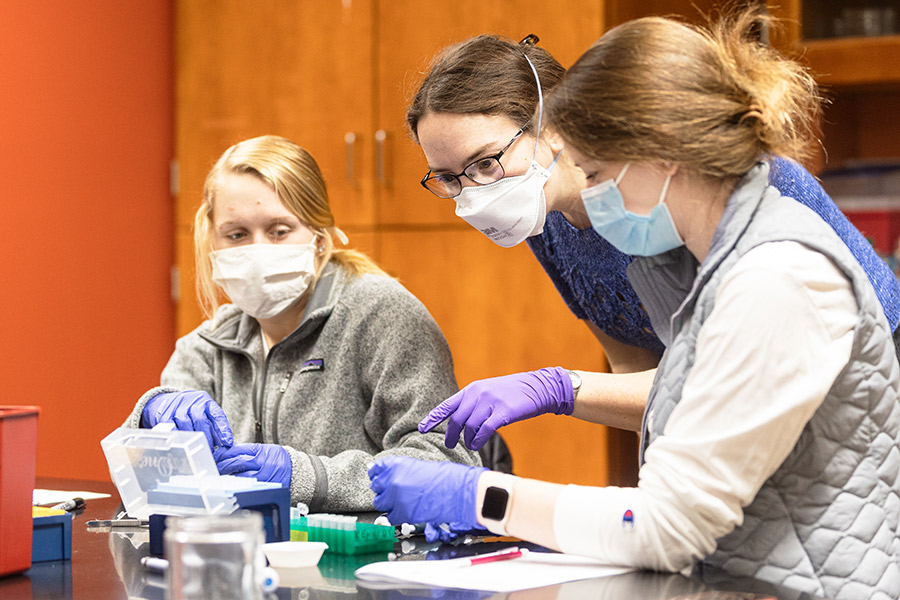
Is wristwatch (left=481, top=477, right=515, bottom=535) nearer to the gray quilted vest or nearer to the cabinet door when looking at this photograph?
the gray quilted vest

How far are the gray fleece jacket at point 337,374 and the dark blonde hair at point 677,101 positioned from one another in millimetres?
665

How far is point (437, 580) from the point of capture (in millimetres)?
993

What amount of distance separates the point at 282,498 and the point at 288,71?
89.2 inches

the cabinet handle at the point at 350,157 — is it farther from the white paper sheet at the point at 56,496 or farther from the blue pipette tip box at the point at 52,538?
the blue pipette tip box at the point at 52,538

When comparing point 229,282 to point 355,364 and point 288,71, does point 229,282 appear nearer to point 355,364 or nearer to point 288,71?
point 355,364

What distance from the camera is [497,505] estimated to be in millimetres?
1045

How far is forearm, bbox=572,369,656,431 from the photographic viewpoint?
1.51m

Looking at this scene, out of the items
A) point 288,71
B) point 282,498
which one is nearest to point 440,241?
point 288,71

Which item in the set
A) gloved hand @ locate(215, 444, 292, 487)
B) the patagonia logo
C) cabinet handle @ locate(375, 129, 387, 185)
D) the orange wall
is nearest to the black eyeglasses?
the patagonia logo

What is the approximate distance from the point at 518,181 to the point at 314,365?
0.48 metres

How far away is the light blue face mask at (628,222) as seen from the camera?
108 cm

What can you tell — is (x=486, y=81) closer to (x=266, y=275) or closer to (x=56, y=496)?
(x=266, y=275)

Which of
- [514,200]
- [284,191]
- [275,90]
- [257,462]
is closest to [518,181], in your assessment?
[514,200]

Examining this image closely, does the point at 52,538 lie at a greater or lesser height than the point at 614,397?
lesser
